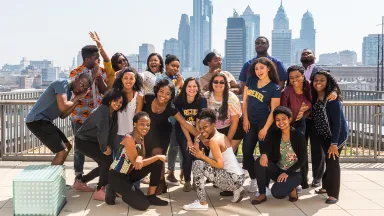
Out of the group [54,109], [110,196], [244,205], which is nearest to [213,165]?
[244,205]

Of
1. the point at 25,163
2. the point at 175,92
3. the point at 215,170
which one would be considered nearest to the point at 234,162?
the point at 215,170

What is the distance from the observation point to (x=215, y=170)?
521 centimetres

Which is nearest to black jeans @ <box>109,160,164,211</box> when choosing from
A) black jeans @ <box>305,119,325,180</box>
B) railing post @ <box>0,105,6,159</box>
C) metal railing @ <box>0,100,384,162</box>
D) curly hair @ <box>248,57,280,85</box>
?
curly hair @ <box>248,57,280,85</box>

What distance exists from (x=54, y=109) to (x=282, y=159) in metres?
2.78

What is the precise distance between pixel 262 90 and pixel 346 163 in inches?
122

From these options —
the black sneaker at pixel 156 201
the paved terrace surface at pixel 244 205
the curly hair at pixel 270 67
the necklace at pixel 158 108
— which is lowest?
the paved terrace surface at pixel 244 205

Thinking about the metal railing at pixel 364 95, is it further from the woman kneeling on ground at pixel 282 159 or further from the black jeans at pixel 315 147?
the woman kneeling on ground at pixel 282 159

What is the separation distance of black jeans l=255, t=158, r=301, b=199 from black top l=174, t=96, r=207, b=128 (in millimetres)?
923

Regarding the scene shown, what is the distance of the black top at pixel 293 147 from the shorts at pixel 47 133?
244 cm

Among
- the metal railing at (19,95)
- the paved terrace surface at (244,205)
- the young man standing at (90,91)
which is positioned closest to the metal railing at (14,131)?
the paved terrace surface at (244,205)

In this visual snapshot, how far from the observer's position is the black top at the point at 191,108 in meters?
5.60

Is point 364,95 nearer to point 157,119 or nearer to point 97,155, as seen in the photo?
point 157,119

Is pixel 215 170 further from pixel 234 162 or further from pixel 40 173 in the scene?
pixel 40 173

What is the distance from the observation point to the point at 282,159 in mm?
5453
